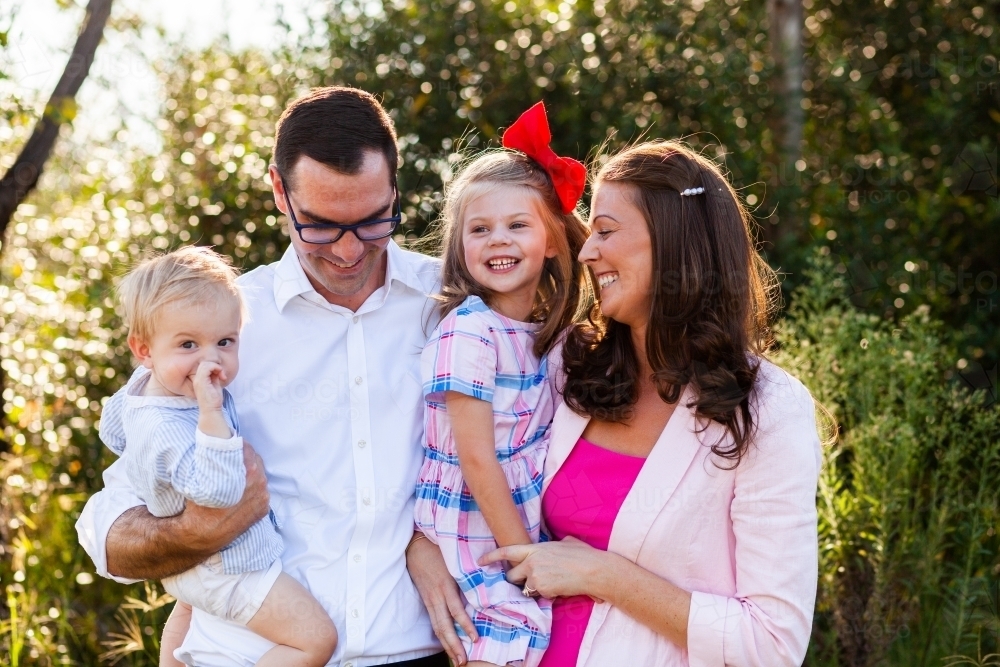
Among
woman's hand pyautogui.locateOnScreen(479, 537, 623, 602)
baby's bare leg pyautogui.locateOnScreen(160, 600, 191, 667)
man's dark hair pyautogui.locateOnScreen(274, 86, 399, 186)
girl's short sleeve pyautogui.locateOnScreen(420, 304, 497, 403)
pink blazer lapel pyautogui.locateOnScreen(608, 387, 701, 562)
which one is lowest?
baby's bare leg pyautogui.locateOnScreen(160, 600, 191, 667)

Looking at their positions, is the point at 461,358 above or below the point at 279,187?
below

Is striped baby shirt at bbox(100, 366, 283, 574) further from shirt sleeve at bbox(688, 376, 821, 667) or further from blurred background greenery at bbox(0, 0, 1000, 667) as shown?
blurred background greenery at bbox(0, 0, 1000, 667)

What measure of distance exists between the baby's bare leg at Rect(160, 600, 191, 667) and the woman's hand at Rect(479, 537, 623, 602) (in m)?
0.90

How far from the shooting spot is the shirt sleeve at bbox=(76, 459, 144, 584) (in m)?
2.54

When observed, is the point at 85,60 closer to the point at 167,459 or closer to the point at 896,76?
the point at 167,459

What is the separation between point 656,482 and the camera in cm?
230

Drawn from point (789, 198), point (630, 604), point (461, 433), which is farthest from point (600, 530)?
point (789, 198)

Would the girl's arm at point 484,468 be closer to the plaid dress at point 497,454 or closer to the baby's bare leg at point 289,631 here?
the plaid dress at point 497,454

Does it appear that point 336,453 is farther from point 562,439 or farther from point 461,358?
point 562,439

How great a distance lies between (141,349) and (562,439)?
105cm

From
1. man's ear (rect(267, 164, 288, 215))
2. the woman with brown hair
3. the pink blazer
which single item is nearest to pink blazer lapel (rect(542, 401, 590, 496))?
the woman with brown hair

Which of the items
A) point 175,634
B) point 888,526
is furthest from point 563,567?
point 888,526

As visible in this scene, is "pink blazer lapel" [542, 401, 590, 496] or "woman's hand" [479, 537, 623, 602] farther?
"pink blazer lapel" [542, 401, 590, 496]

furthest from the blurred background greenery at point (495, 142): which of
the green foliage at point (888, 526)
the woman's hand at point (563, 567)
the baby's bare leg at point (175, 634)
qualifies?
the woman's hand at point (563, 567)
